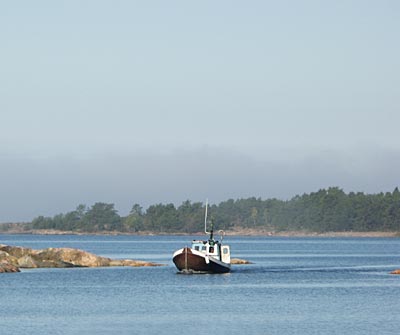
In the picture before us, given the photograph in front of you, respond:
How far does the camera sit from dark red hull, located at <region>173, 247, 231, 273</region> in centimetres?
10462

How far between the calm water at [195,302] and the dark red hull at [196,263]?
1090mm

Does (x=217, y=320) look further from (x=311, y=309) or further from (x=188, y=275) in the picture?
(x=188, y=275)

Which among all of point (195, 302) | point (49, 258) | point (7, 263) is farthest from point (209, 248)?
→ point (195, 302)

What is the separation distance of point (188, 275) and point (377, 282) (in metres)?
17.8

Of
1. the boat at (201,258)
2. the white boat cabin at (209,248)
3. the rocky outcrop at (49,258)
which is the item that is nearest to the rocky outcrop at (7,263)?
the rocky outcrop at (49,258)

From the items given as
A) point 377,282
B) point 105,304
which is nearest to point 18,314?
point 105,304

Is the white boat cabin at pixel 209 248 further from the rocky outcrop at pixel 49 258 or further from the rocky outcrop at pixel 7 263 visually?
the rocky outcrop at pixel 7 263

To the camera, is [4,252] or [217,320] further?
[4,252]

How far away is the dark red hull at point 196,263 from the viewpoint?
104625mm

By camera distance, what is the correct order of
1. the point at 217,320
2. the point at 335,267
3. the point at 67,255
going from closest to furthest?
the point at 217,320, the point at 67,255, the point at 335,267

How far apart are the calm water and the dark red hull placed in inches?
42.9

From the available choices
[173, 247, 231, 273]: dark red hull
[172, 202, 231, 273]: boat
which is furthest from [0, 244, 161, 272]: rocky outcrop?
[173, 247, 231, 273]: dark red hull

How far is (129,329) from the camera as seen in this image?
6153 cm

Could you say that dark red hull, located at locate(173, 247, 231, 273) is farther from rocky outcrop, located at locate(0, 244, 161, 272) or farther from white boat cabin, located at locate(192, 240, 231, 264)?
rocky outcrop, located at locate(0, 244, 161, 272)
